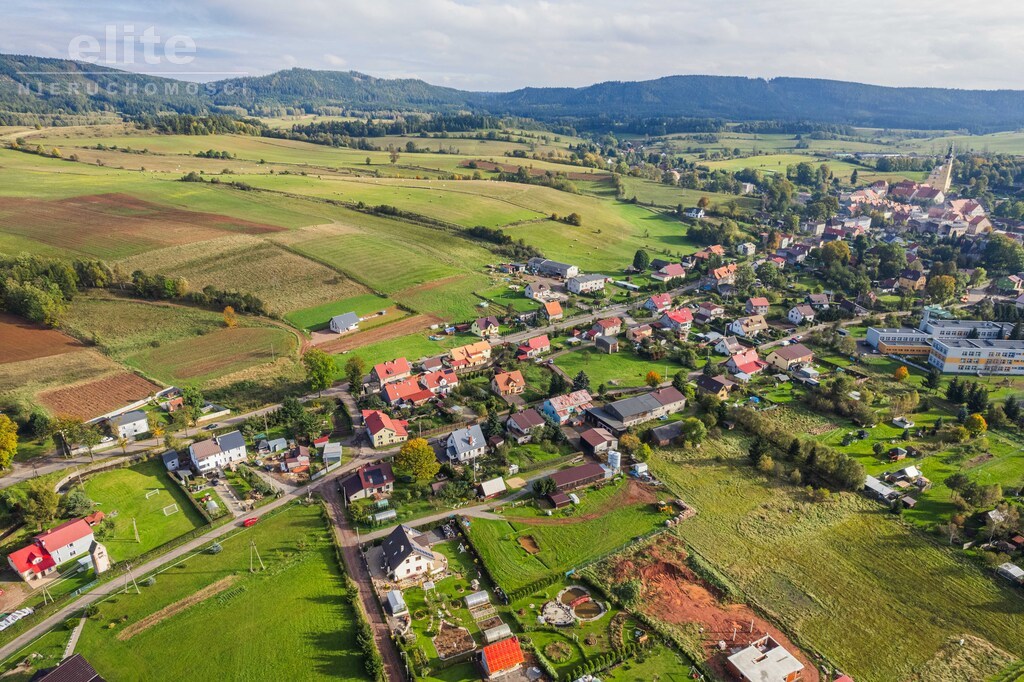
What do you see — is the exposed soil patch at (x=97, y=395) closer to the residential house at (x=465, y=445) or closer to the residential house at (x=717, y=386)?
the residential house at (x=465, y=445)

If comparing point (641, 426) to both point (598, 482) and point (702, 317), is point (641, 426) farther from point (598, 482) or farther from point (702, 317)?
point (702, 317)

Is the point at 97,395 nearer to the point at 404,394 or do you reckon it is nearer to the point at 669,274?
the point at 404,394

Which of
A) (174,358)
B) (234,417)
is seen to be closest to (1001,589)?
(234,417)

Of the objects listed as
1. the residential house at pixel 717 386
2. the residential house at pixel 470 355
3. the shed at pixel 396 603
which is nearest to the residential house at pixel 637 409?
the residential house at pixel 717 386

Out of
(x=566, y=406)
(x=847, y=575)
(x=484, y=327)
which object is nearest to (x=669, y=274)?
(x=484, y=327)

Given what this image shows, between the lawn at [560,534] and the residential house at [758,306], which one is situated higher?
the residential house at [758,306]

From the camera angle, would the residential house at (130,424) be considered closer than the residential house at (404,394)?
Yes
